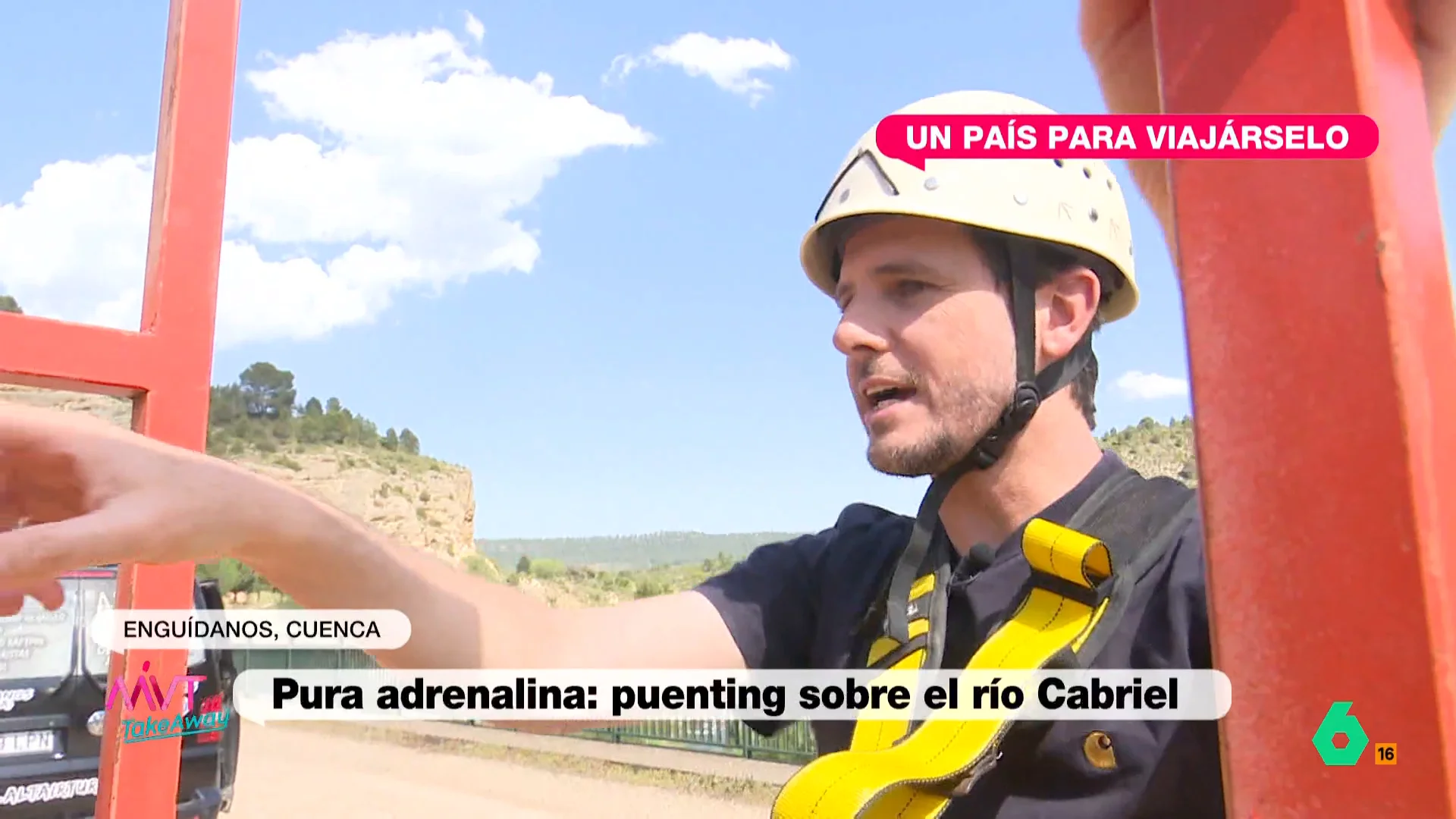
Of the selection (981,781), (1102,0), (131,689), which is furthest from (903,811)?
(131,689)

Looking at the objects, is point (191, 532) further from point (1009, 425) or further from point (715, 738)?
point (715, 738)

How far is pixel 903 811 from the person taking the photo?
1263 millimetres

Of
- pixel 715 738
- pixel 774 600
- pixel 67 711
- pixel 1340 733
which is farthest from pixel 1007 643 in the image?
pixel 715 738

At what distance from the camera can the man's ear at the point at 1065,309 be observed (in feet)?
5.87

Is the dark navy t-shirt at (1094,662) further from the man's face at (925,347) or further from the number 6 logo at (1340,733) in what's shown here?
the number 6 logo at (1340,733)

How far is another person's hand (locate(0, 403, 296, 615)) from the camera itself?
2.76ft

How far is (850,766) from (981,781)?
Result: 245 millimetres

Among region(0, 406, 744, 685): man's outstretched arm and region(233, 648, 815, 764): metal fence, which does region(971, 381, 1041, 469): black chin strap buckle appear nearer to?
region(0, 406, 744, 685): man's outstretched arm

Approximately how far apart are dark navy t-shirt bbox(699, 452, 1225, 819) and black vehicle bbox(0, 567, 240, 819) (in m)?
5.11

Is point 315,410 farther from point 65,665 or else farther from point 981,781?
point 981,781

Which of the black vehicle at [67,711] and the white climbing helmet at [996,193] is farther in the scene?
the black vehicle at [67,711]

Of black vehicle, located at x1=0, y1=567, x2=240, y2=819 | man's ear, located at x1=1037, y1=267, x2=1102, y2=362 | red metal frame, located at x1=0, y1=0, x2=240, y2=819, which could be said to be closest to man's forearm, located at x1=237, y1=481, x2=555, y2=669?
red metal frame, located at x1=0, y1=0, x2=240, y2=819

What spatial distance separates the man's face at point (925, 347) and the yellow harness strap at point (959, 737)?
0.29 m

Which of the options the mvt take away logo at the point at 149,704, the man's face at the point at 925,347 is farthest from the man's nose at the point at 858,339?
the mvt take away logo at the point at 149,704
